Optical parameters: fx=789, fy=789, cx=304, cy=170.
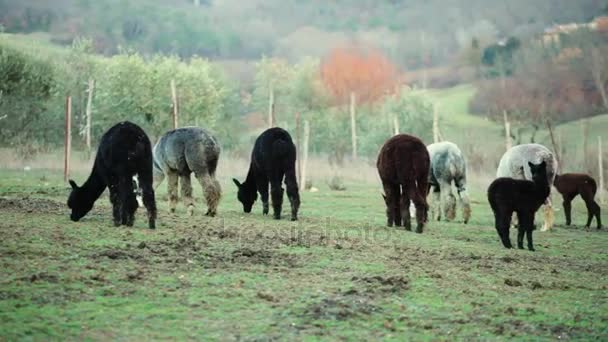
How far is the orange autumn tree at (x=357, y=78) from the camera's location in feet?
239

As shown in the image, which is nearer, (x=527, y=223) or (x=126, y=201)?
(x=126, y=201)

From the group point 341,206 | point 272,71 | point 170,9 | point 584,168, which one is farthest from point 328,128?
point 170,9

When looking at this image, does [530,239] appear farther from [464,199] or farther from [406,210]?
[464,199]

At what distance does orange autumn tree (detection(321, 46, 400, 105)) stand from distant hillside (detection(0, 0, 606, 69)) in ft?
76.5

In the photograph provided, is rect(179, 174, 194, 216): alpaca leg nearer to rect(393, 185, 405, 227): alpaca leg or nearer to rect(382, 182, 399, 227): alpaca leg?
rect(382, 182, 399, 227): alpaca leg

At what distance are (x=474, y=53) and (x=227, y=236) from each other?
85.1 m

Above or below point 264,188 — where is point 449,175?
above

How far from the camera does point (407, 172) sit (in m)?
15.5

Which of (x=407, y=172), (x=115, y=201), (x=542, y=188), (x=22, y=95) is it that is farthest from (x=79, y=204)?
(x=22, y=95)

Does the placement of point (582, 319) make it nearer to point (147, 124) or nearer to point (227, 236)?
point (227, 236)

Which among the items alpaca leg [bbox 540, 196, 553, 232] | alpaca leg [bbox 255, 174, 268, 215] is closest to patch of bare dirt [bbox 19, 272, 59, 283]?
alpaca leg [bbox 255, 174, 268, 215]

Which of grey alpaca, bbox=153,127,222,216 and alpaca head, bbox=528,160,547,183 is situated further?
grey alpaca, bbox=153,127,222,216

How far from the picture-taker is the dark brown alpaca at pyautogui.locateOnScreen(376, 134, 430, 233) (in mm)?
15500

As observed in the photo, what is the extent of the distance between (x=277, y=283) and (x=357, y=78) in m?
69.4
